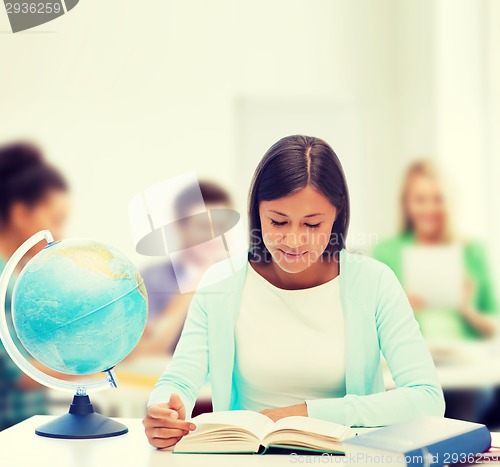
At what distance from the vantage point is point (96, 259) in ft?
4.91

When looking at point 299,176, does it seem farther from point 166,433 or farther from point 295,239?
point 166,433

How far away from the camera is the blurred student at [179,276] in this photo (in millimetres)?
2867

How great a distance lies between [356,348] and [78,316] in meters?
0.60

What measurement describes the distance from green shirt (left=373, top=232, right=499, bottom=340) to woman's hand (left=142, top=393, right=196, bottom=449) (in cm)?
189

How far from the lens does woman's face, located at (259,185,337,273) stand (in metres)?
1.63

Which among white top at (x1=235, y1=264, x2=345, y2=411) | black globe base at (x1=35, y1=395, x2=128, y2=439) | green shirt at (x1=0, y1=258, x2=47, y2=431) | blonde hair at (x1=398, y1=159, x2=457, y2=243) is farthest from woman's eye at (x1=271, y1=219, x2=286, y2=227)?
blonde hair at (x1=398, y1=159, x2=457, y2=243)

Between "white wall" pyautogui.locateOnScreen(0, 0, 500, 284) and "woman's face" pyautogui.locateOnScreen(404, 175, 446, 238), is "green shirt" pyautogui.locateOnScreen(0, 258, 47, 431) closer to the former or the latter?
"woman's face" pyautogui.locateOnScreen(404, 175, 446, 238)

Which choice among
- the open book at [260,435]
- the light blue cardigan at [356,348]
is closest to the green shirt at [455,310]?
the light blue cardigan at [356,348]

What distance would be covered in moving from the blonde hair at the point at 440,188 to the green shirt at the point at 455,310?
0.21ft

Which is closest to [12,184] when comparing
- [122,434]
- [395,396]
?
[122,434]

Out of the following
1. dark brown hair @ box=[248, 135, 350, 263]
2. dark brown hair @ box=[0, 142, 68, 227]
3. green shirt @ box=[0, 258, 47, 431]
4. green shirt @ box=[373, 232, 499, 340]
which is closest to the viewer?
dark brown hair @ box=[248, 135, 350, 263]

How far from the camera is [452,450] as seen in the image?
123 centimetres

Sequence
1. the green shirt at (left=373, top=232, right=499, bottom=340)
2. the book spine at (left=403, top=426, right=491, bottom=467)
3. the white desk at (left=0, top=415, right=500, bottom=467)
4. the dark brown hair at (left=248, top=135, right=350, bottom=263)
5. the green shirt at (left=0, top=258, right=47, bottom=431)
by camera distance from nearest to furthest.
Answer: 1. the book spine at (left=403, top=426, right=491, bottom=467)
2. the white desk at (left=0, top=415, right=500, bottom=467)
3. the dark brown hair at (left=248, top=135, right=350, bottom=263)
4. the green shirt at (left=0, top=258, right=47, bottom=431)
5. the green shirt at (left=373, top=232, right=499, bottom=340)

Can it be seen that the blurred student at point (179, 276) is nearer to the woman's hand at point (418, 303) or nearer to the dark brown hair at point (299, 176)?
the woman's hand at point (418, 303)
